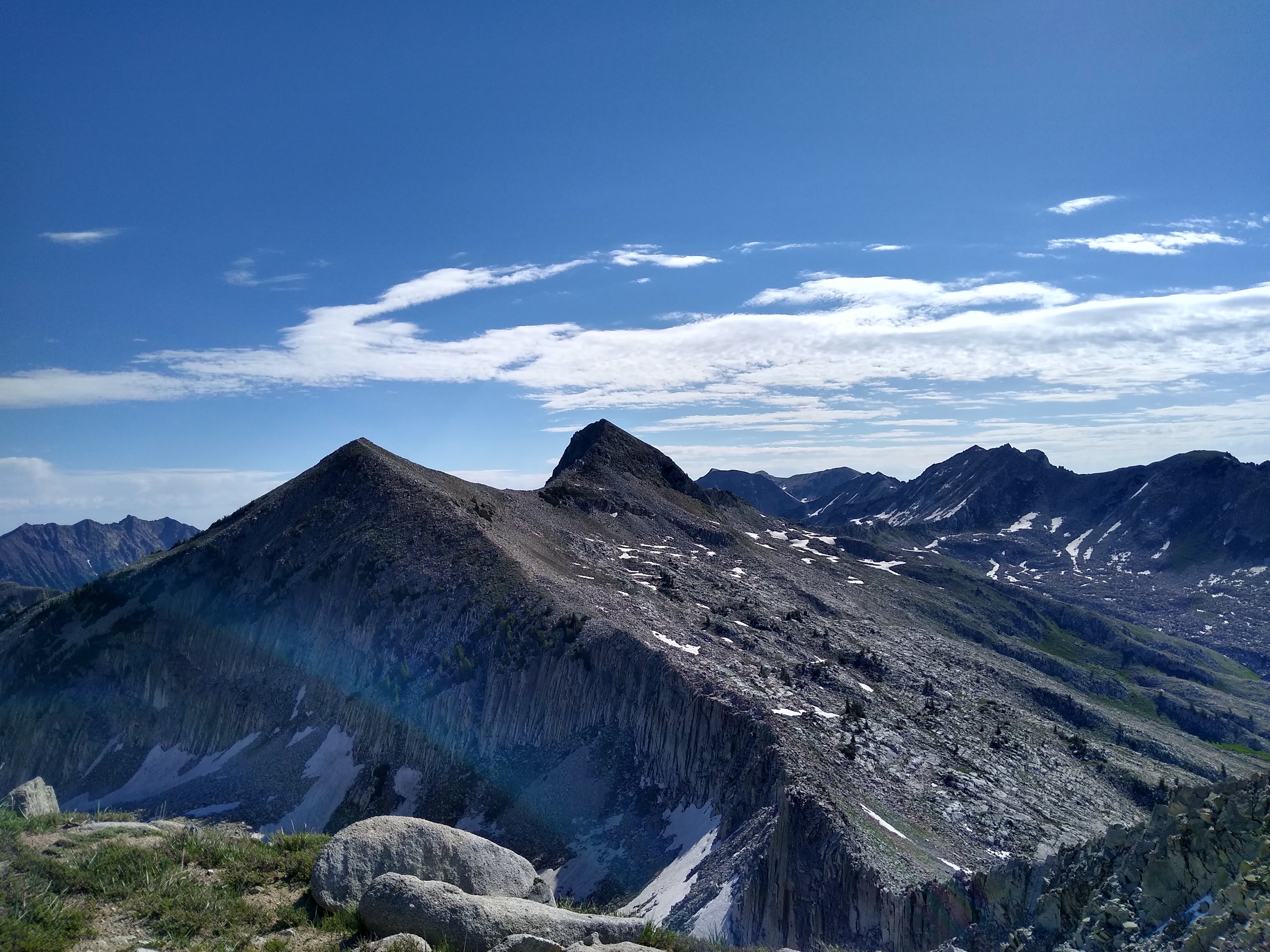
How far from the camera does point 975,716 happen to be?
6406 centimetres

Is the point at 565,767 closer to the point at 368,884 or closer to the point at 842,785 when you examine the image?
the point at 842,785

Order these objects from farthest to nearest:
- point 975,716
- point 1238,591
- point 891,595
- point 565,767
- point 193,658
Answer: point 1238,591
point 891,595
point 193,658
point 975,716
point 565,767

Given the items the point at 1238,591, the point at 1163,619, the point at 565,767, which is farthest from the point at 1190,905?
the point at 1238,591

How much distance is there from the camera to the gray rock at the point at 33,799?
1110 inches

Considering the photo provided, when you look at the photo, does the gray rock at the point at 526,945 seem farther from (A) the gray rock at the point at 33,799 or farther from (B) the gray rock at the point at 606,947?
(A) the gray rock at the point at 33,799

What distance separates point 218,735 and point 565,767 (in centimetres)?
3734

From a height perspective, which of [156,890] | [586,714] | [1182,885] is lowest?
[586,714]

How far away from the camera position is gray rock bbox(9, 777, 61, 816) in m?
28.2

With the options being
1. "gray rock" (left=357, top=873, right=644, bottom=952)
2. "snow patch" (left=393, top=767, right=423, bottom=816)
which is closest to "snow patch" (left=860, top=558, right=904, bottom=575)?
"snow patch" (left=393, top=767, right=423, bottom=816)

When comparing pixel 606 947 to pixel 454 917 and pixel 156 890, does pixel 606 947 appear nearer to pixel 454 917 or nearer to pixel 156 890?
pixel 454 917

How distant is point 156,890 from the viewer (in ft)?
50.6

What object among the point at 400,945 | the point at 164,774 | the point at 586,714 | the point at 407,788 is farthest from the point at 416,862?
the point at 164,774

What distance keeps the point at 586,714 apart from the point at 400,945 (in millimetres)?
39824

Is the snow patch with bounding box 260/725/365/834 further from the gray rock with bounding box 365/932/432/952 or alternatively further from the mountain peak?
the mountain peak
